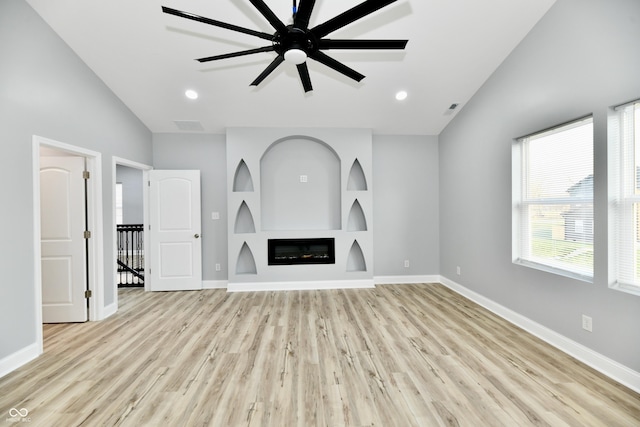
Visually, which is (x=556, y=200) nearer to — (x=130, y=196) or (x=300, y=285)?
(x=300, y=285)

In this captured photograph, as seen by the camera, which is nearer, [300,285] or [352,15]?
[352,15]

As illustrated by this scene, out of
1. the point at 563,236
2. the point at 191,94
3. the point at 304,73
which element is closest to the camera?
the point at 304,73

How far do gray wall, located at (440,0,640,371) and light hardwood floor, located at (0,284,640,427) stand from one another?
407 millimetres

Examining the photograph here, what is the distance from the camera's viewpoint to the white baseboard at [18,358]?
235 cm

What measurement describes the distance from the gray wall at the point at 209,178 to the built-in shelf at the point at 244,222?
23 cm

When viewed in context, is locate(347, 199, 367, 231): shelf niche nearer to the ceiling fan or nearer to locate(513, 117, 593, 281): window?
locate(513, 117, 593, 281): window

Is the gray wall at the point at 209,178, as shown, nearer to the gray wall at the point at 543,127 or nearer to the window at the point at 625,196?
the gray wall at the point at 543,127

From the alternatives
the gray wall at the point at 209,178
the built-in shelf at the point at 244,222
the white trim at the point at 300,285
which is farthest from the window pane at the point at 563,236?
the gray wall at the point at 209,178

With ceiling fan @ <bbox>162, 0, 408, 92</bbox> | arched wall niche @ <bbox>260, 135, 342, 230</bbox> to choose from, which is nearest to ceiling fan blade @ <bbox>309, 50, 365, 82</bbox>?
ceiling fan @ <bbox>162, 0, 408, 92</bbox>

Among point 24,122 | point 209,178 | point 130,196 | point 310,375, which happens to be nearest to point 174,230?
point 209,178

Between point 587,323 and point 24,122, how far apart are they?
548cm

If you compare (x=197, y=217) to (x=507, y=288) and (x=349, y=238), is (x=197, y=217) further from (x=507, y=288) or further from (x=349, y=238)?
(x=507, y=288)

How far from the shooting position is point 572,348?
2609 millimetres

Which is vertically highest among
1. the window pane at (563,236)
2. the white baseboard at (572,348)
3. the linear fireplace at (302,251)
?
the window pane at (563,236)
